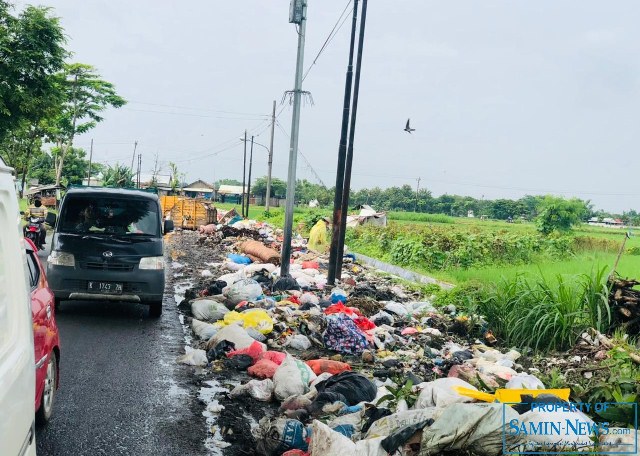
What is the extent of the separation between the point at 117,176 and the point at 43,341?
217 feet

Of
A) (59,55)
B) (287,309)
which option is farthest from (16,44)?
(287,309)

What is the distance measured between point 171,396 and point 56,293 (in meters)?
4.23

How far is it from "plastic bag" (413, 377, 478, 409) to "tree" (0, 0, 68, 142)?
16.9 m

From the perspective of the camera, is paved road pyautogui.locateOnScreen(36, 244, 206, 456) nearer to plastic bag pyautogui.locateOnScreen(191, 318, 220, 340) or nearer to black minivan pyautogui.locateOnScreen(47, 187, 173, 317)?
plastic bag pyautogui.locateOnScreen(191, 318, 220, 340)

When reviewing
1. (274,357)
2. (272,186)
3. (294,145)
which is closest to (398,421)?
(274,357)

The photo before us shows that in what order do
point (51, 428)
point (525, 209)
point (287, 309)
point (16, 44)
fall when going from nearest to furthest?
point (51, 428) → point (287, 309) → point (16, 44) → point (525, 209)

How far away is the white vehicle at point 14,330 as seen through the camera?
2203 mm

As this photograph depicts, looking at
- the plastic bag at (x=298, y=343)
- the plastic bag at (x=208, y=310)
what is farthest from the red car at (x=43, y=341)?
the plastic bag at (x=208, y=310)

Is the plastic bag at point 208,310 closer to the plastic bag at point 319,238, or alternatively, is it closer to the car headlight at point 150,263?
the car headlight at point 150,263

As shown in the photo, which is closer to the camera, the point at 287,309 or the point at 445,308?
the point at 287,309

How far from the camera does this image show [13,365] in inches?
89.9

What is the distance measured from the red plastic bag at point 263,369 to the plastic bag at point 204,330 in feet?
6.23

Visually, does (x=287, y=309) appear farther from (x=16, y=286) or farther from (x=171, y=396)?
(x=16, y=286)

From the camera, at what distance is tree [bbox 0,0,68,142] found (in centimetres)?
1859
